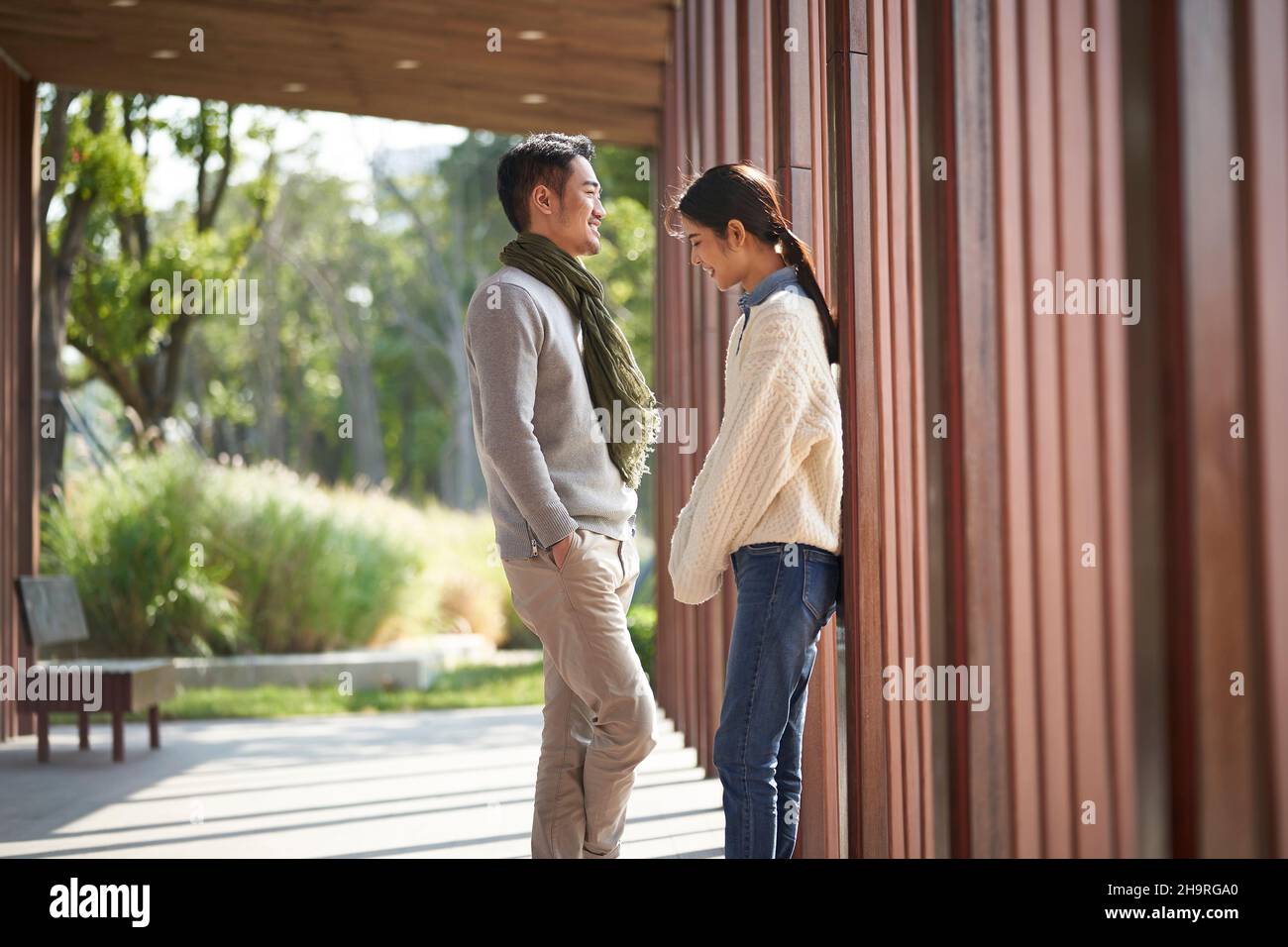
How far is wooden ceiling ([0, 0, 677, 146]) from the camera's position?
6.73m

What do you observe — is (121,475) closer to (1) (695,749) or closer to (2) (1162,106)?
(1) (695,749)

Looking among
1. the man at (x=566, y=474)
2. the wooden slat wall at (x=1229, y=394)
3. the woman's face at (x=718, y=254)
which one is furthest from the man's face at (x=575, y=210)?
the wooden slat wall at (x=1229, y=394)

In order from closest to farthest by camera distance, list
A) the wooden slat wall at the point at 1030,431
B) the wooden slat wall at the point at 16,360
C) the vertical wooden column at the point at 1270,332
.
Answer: the vertical wooden column at the point at 1270,332 < the wooden slat wall at the point at 1030,431 < the wooden slat wall at the point at 16,360

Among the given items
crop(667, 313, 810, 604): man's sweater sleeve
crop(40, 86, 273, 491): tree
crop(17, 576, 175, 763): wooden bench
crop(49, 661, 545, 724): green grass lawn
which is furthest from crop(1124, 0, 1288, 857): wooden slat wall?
crop(40, 86, 273, 491): tree

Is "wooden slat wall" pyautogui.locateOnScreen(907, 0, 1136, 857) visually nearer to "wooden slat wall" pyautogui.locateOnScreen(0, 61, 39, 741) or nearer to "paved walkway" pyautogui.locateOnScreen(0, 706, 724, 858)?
"paved walkway" pyautogui.locateOnScreen(0, 706, 724, 858)

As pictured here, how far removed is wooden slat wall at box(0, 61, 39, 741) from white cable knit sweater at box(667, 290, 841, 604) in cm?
536

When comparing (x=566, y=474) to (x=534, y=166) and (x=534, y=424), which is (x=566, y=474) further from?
(x=534, y=166)

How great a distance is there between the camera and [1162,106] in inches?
69.2

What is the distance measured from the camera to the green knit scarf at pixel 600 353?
303cm

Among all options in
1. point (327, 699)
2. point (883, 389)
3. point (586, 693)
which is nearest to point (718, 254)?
point (883, 389)

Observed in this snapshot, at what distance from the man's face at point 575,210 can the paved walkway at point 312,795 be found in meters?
1.87

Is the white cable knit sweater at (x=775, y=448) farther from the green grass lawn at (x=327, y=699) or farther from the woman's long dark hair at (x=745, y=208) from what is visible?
the green grass lawn at (x=327, y=699)

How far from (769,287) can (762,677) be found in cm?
79
